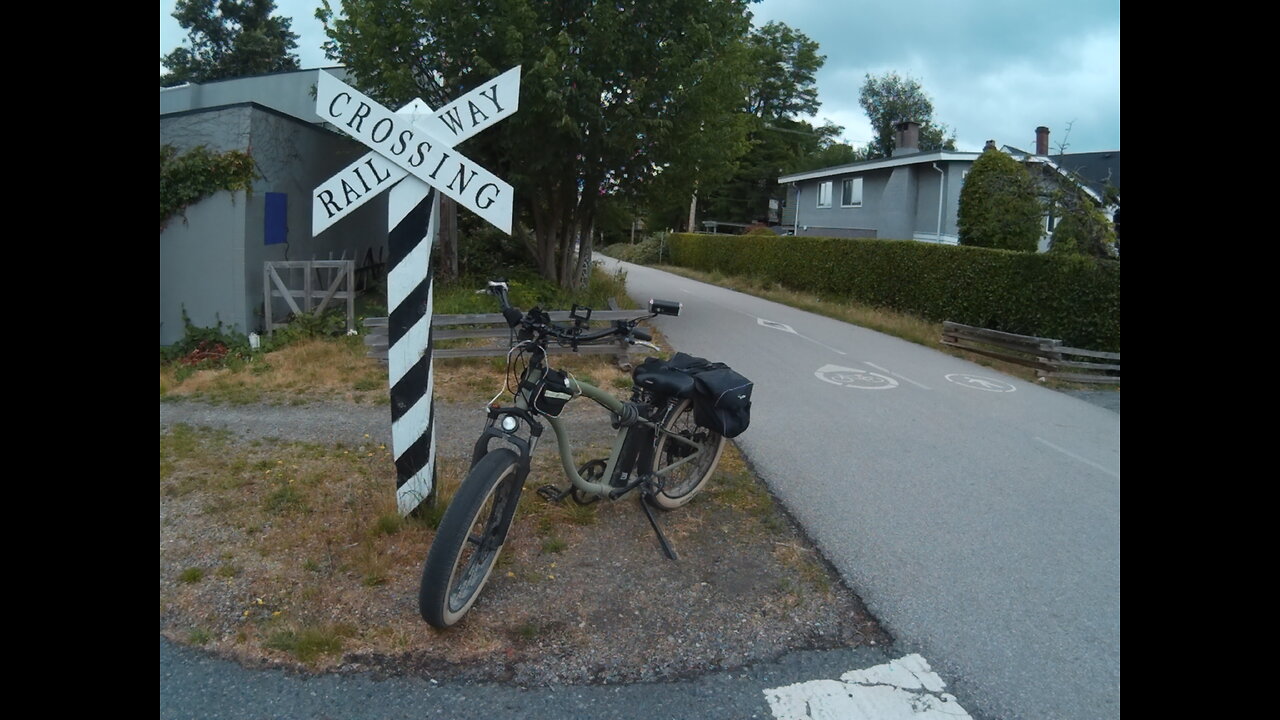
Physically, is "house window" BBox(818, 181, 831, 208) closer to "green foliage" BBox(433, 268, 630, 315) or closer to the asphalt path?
"green foliage" BBox(433, 268, 630, 315)

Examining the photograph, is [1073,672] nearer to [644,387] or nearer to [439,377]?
[644,387]

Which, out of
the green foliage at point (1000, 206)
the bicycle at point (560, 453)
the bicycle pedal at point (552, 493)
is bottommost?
the bicycle pedal at point (552, 493)

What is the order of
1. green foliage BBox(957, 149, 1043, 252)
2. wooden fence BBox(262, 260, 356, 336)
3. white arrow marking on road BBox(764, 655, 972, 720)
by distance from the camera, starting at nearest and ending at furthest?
1. white arrow marking on road BBox(764, 655, 972, 720)
2. wooden fence BBox(262, 260, 356, 336)
3. green foliage BBox(957, 149, 1043, 252)

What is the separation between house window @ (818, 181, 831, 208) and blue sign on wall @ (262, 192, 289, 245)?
27.9 m

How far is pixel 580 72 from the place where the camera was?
12578 mm

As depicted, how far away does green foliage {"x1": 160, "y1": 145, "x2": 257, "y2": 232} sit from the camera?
11.4 m

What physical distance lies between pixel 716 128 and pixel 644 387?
1085cm

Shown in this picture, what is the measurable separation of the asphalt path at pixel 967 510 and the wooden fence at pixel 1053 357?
0.94m

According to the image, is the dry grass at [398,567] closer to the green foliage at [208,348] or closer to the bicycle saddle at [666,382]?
the bicycle saddle at [666,382]

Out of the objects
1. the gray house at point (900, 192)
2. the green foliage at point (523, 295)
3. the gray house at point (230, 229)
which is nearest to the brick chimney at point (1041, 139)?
the gray house at point (900, 192)

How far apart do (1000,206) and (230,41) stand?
128ft

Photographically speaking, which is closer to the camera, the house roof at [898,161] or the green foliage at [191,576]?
the green foliage at [191,576]

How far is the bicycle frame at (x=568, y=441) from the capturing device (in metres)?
3.97

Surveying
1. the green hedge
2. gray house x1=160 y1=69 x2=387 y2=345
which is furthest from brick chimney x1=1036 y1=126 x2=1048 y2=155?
gray house x1=160 y1=69 x2=387 y2=345
